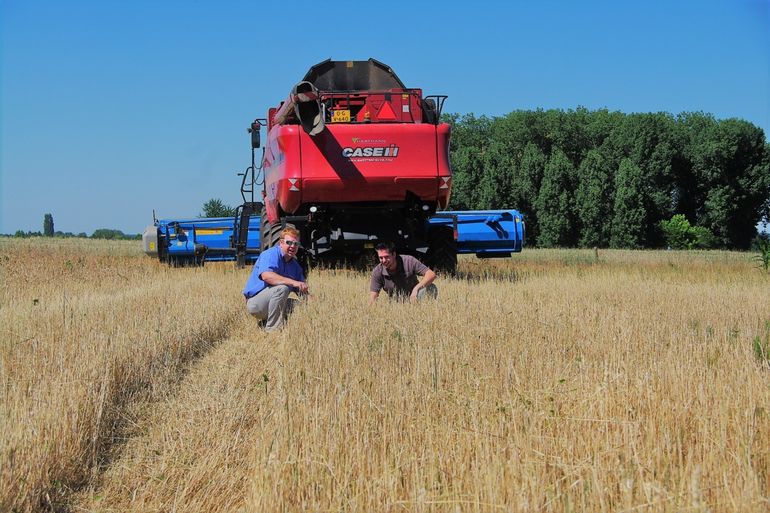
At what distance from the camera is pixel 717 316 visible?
9.39m

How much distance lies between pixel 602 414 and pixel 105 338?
4.39m

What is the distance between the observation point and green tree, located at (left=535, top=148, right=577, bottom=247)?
→ 5781cm

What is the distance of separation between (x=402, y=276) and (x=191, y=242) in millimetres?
10564

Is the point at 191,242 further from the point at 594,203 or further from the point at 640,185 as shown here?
the point at 640,185

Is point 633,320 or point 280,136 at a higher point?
point 280,136

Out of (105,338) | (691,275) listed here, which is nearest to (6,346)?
(105,338)

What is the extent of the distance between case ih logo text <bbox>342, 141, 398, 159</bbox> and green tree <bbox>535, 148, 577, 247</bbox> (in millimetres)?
45891

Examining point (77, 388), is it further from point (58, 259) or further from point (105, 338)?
point (58, 259)

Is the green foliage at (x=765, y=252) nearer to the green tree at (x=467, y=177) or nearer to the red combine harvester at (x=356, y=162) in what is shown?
the red combine harvester at (x=356, y=162)

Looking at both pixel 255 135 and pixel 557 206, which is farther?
pixel 557 206

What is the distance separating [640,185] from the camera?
188ft

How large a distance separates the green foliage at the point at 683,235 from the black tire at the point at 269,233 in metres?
45.8

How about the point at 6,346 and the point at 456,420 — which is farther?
the point at 6,346

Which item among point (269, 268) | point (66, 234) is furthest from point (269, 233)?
point (66, 234)
